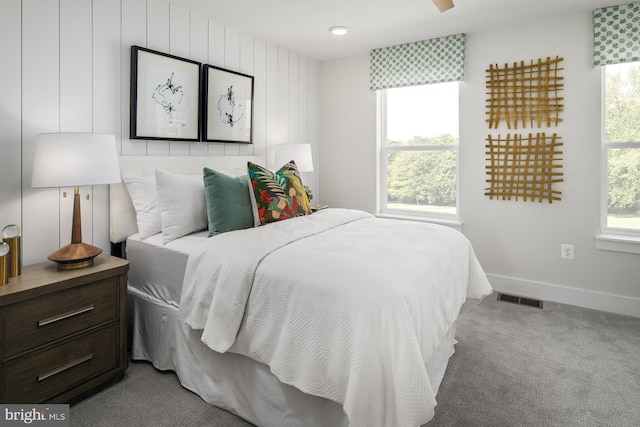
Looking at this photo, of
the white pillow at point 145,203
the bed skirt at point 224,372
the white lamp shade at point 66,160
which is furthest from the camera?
the white pillow at point 145,203

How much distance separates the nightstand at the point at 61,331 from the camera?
1.63 m

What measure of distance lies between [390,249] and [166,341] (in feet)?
4.55

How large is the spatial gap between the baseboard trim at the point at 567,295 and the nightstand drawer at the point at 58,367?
3290mm

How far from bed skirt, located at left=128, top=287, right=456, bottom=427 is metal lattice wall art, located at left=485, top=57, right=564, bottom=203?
1751mm

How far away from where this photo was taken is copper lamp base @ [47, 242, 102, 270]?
1.93 metres

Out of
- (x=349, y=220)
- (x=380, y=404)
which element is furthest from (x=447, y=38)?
(x=380, y=404)

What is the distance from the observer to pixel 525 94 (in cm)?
339

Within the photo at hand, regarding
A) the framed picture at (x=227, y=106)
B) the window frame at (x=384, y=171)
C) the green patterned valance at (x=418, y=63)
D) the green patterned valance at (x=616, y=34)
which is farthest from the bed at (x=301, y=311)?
the green patterned valance at (x=616, y=34)

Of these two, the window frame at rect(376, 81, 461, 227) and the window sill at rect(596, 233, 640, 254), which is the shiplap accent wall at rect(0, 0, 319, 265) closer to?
the window frame at rect(376, 81, 461, 227)

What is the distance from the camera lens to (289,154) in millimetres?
3691

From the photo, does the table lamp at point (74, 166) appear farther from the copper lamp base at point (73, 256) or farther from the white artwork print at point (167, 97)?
the white artwork print at point (167, 97)

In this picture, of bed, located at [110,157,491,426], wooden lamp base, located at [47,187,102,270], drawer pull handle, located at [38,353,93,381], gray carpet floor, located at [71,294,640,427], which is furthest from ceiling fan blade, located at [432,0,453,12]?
drawer pull handle, located at [38,353,93,381]

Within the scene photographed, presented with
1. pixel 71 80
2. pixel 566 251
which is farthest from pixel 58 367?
pixel 566 251

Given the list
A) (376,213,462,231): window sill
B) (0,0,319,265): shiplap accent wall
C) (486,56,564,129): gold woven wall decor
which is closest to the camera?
(0,0,319,265): shiplap accent wall
